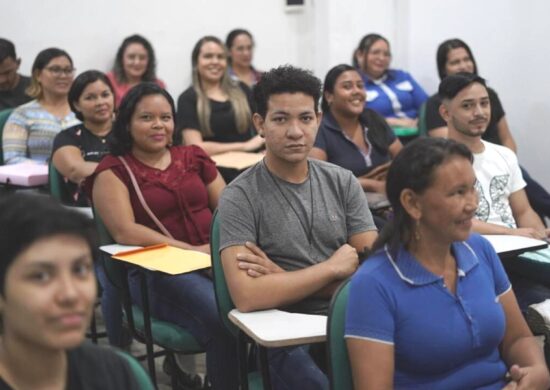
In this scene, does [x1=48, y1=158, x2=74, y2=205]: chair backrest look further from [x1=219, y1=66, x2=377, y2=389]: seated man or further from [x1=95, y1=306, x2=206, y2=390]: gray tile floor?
[x1=219, y1=66, x2=377, y2=389]: seated man

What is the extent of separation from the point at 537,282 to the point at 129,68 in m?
3.28

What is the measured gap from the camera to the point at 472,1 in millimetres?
5207

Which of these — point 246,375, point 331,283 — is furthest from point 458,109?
point 246,375

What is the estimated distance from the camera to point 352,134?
3.72 metres

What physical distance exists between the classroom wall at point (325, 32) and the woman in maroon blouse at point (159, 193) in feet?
7.76

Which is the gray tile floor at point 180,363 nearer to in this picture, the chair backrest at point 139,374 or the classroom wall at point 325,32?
the chair backrest at point 139,374

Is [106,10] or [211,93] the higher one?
[106,10]

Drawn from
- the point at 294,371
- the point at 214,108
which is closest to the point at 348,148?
the point at 214,108

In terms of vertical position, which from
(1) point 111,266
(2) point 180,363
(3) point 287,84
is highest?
(3) point 287,84

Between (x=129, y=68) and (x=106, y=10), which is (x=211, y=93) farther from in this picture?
(x=106, y=10)

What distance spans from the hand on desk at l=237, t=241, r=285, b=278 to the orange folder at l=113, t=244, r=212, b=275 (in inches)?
8.2

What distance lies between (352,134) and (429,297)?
2059mm

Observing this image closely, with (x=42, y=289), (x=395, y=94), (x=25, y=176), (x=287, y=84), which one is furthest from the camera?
(x=395, y=94)

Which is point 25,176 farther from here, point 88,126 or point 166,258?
point 166,258
